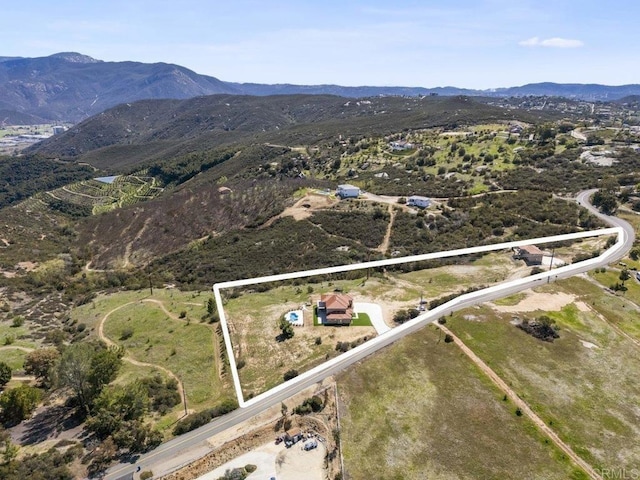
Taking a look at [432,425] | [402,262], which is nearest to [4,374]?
[432,425]

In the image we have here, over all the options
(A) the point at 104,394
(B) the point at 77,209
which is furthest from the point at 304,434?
(B) the point at 77,209

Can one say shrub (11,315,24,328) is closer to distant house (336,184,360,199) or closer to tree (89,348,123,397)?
tree (89,348,123,397)

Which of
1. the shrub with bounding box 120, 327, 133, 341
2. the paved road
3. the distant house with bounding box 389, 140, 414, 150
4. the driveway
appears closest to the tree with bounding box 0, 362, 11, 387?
the shrub with bounding box 120, 327, 133, 341

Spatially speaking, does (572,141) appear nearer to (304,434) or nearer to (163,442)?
(304,434)

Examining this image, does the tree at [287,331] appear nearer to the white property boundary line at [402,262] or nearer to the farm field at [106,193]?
the white property boundary line at [402,262]

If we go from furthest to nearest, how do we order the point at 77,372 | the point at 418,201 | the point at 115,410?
the point at 418,201
the point at 77,372
the point at 115,410

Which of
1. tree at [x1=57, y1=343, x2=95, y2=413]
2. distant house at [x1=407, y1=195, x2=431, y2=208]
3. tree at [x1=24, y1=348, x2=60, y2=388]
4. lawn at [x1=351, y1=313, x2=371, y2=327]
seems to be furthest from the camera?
distant house at [x1=407, y1=195, x2=431, y2=208]

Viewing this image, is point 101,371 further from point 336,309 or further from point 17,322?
point 17,322
